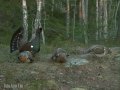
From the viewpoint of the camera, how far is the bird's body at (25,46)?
32.7 ft

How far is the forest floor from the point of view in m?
8.44

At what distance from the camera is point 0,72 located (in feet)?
30.0

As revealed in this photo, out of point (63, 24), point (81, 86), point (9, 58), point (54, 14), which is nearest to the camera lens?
point (81, 86)

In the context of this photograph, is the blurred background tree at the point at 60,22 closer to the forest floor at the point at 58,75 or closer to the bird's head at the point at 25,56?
the forest floor at the point at 58,75

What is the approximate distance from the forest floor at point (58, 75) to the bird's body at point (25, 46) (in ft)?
0.74

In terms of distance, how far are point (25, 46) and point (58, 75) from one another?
1.84 meters

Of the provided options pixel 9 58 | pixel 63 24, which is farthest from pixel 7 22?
pixel 9 58

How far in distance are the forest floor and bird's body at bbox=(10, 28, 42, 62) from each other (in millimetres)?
227

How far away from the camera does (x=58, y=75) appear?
916 cm

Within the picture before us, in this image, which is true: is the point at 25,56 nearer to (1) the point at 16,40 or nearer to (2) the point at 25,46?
(2) the point at 25,46

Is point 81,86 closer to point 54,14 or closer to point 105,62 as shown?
point 105,62

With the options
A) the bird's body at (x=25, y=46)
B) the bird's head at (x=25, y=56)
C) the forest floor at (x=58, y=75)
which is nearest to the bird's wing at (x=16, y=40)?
the bird's body at (x=25, y=46)

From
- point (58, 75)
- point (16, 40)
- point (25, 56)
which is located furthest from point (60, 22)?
point (58, 75)

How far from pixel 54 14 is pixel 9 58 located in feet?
87.1
